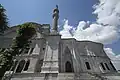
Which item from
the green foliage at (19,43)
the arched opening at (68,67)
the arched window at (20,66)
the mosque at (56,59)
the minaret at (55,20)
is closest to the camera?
the green foliage at (19,43)

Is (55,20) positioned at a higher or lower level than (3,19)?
higher

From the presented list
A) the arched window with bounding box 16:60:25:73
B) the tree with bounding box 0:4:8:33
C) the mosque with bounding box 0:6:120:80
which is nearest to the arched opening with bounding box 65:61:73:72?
the mosque with bounding box 0:6:120:80

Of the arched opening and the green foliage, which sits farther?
the arched opening

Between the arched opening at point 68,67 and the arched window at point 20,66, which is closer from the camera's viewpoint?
the arched window at point 20,66

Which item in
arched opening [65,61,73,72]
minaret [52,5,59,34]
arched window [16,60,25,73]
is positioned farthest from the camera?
minaret [52,5,59,34]

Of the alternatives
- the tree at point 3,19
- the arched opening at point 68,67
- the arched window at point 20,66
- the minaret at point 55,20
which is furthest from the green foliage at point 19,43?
the arched opening at point 68,67

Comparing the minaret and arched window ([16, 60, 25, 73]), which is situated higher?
the minaret

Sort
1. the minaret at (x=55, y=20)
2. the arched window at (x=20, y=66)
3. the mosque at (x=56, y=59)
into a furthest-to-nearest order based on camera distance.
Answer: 1. the minaret at (x=55, y=20)
2. the arched window at (x=20, y=66)
3. the mosque at (x=56, y=59)

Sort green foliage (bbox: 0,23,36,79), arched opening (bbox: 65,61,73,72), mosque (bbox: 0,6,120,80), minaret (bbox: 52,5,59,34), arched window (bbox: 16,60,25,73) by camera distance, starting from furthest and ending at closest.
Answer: minaret (bbox: 52,5,59,34) → arched opening (bbox: 65,61,73,72) → arched window (bbox: 16,60,25,73) → mosque (bbox: 0,6,120,80) → green foliage (bbox: 0,23,36,79)

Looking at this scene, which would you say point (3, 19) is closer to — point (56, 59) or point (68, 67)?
point (56, 59)

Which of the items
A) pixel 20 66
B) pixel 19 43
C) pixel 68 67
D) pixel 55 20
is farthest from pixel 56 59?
pixel 55 20

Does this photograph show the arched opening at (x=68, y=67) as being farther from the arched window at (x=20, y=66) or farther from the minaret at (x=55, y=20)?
the arched window at (x=20, y=66)

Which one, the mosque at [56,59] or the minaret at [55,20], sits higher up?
the minaret at [55,20]

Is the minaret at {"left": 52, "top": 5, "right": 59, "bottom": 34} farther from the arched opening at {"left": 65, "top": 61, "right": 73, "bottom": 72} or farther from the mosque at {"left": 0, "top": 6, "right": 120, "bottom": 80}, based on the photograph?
the arched opening at {"left": 65, "top": 61, "right": 73, "bottom": 72}
